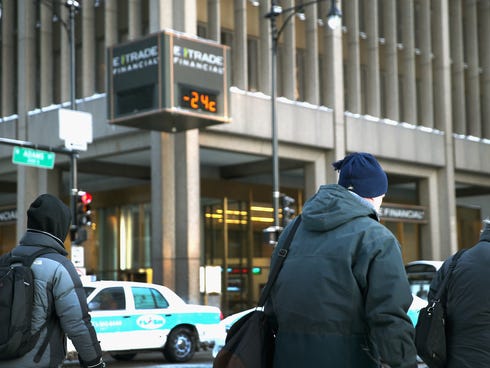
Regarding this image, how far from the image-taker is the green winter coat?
3566 mm

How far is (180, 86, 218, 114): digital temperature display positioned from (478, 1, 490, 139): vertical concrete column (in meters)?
18.3

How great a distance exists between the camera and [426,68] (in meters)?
38.3

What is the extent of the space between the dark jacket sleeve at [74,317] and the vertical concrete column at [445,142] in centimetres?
3439

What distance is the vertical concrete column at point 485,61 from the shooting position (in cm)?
4131

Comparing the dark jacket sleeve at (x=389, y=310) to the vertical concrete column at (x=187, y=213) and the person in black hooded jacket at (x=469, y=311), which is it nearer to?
the person in black hooded jacket at (x=469, y=311)

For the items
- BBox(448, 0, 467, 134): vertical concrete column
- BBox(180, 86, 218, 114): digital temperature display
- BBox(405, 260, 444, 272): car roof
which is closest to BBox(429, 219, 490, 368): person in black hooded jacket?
BBox(405, 260, 444, 272): car roof

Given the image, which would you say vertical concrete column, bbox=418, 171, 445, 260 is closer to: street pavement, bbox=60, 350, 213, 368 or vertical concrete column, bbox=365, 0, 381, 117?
vertical concrete column, bbox=365, 0, 381, 117

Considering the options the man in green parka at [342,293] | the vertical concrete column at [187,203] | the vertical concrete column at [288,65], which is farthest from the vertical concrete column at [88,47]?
the man in green parka at [342,293]

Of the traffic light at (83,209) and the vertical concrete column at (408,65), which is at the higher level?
the vertical concrete column at (408,65)

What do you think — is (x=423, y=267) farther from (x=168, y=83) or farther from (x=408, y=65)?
(x=408, y=65)

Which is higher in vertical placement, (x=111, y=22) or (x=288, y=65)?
(x=111, y=22)

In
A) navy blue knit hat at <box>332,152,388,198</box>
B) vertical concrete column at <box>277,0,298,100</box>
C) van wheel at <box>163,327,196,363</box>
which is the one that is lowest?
van wheel at <box>163,327,196,363</box>

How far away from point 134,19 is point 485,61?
18287 millimetres

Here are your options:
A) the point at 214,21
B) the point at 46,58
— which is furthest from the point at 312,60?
the point at 46,58
